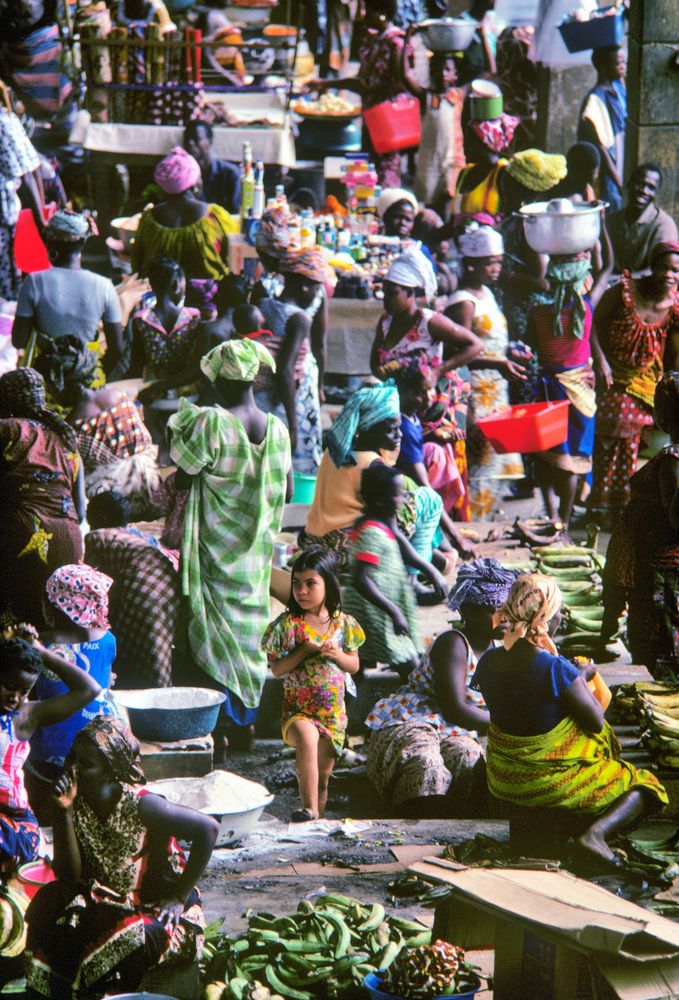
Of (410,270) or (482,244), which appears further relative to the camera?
(482,244)

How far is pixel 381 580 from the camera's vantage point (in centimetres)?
717

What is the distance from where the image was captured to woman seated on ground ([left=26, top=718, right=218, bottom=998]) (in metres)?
4.51

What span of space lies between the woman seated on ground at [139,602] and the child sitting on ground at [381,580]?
2.68 feet

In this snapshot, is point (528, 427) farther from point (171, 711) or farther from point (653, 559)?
point (171, 711)

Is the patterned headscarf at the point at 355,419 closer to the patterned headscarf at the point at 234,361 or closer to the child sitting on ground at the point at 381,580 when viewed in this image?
the child sitting on ground at the point at 381,580

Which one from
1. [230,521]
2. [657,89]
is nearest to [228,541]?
[230,521]

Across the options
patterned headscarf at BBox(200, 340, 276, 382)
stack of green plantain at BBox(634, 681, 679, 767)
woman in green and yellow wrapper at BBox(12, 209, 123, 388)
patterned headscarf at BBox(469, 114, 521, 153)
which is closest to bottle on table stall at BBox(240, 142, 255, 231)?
patterned headscarf at BBox(469, 114, 521, 153)

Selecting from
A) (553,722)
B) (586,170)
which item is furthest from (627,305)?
(553,722)

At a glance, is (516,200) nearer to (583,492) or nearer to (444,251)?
(444,251)

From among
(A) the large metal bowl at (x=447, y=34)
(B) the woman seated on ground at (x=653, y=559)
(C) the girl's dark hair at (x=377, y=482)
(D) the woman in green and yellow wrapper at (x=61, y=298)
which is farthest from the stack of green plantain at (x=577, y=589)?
(A) the large metal bowl at (x=447, y=34)

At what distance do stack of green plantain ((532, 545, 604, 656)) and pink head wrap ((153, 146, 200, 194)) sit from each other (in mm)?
3286

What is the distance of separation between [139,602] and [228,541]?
0.46 metres

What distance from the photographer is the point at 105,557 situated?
6859 millimetres

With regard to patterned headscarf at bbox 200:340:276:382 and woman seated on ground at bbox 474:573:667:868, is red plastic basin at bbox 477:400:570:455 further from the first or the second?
woman seated on ground at bbox 474:573:667:868
